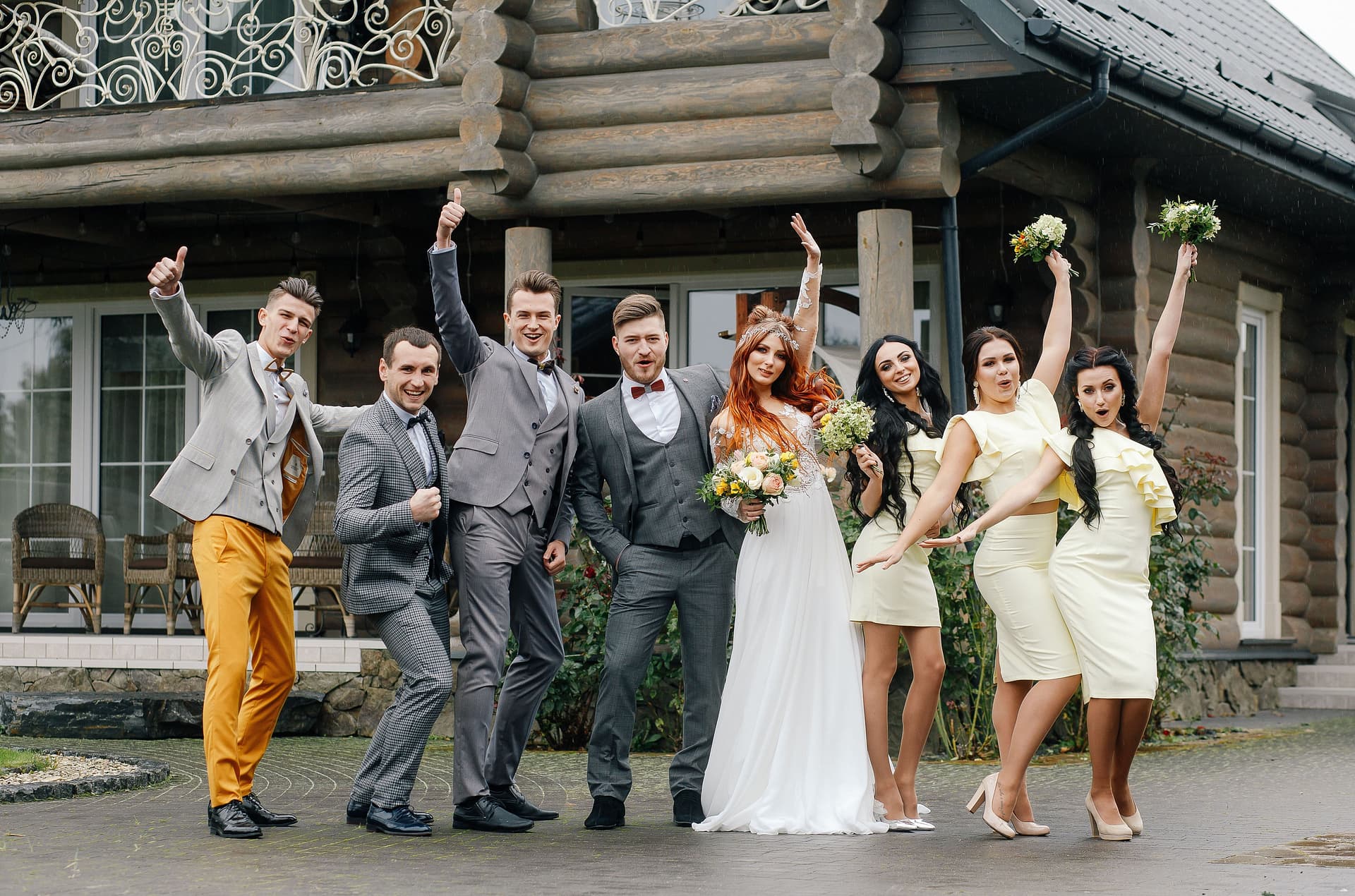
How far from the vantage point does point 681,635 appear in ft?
20.3

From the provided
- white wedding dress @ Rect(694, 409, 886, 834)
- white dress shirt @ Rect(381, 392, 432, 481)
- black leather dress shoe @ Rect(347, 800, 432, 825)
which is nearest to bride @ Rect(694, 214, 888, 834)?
white wedding dress @ Rect(694, 409, 886, 834)

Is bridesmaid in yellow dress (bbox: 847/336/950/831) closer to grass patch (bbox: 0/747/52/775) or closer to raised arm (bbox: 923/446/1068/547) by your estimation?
raised arm (bbox: 923/446/1068/547)

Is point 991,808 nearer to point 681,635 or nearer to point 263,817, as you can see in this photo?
point 681,635

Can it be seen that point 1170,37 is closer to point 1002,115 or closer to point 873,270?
point 1002,115

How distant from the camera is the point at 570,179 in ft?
30.9

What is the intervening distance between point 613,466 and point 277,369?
1.20 meters

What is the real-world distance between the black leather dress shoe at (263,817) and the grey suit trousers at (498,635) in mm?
606

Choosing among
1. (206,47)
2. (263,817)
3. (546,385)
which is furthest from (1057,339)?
(206,47)

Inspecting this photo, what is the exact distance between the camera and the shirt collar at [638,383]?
6.25 meters

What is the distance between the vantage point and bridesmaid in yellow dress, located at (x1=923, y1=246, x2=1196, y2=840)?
573cm

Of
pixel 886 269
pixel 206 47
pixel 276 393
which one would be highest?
pixel 206 47

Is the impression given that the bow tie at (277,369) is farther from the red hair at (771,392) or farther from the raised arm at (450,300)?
the red hair at (771,392)

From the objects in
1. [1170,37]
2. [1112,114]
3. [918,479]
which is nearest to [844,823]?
[918,479]

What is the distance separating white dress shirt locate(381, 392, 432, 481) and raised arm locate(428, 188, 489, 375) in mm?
262
